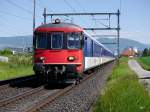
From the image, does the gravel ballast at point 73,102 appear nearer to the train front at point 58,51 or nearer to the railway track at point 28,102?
the railway track at point 28,102

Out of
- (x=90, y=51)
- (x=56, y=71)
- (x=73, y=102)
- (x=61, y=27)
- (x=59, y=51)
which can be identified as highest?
(x=61, y=27)

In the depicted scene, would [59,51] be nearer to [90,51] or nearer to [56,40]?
[56,40]

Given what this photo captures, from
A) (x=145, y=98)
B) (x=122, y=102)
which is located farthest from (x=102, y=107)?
(x=145, y=98)

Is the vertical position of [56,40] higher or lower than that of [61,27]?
lower

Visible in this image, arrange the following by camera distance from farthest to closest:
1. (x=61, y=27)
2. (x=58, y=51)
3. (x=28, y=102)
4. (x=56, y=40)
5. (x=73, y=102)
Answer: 1. (x=61, y=27)
2. (x=56, y=40)
3. (x=58, y=51)
4. (x=73, y=102)
5. (x=28, y=102)

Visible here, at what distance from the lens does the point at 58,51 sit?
2239 cm

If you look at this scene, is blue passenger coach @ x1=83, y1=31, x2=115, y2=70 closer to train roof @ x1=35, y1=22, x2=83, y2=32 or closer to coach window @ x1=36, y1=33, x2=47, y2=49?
train roof @ x1=35, y1=22, x2=83, y2=32

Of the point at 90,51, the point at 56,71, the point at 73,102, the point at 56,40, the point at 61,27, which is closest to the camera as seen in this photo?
the point at 73,102

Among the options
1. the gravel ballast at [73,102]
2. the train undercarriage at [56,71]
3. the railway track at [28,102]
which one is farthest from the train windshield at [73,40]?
the railway track at [28,102]

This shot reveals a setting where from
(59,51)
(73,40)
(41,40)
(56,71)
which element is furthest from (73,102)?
(41,40)

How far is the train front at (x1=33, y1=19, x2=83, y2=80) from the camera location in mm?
22125

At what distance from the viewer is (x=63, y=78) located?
22.5 metres

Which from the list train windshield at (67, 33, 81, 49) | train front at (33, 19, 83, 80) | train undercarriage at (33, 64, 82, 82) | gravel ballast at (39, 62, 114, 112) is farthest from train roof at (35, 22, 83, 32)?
gravel ballast at (39, 62, 114, 112)

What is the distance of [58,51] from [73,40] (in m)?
0.97
